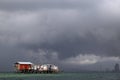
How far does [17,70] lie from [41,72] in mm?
16911

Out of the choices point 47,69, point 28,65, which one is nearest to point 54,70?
point 47,69

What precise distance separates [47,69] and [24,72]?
1772 centimetres

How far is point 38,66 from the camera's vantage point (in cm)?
19512

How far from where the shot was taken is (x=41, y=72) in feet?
643

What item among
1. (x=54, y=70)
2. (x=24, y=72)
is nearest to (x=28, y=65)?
(x=24, y=72)

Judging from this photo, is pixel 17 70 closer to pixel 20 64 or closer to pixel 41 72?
pixel 20 64

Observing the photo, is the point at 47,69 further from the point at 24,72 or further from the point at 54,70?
the point at 24,72

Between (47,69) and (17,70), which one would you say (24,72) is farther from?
(47,69)

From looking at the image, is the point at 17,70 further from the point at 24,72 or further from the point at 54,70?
the point at 54,70

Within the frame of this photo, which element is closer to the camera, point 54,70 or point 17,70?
point 17,70

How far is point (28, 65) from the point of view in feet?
616

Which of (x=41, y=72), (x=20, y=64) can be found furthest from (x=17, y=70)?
(x=41, y=72)

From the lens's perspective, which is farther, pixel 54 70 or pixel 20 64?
pixel 54 70

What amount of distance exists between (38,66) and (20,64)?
13.9 m
